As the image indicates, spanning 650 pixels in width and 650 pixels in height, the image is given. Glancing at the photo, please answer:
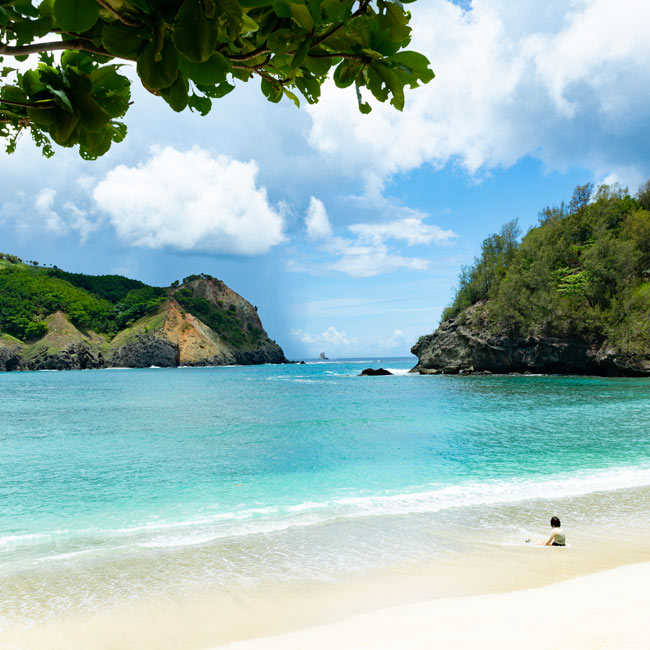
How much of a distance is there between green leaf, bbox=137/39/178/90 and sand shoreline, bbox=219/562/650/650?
4.67m

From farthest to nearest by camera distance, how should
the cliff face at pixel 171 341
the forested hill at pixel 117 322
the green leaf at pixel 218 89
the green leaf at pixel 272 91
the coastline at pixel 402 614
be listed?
1. the forested hill at pixel 117 322
2. the cliff face at pixel 171 341
3. the coastline at pixel 402 614
4. the green leaf at pixel 272 91
5. the green leaf at pixel 218 89

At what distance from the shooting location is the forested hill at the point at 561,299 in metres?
48.2

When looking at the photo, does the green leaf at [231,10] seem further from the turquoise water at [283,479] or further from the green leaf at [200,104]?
the turquoise water at [283,479]

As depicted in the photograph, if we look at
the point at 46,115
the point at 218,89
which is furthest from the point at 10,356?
the point at 218,89

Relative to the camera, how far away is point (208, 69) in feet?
3.77

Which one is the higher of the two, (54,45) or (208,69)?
(54,45)

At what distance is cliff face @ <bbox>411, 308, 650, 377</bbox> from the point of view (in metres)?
47.9

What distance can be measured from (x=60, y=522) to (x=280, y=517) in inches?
170

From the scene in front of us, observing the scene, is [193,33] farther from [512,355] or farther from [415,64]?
[512,355]

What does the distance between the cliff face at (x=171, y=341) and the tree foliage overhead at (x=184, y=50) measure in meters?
112

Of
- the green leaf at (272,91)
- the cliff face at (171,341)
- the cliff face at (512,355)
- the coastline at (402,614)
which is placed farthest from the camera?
the cliff face at (171,341)

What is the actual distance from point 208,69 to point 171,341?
11907cm

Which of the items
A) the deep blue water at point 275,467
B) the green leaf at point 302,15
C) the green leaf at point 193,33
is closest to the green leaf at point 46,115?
the green leaf at point 193,33

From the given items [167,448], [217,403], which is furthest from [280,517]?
[217,403]
